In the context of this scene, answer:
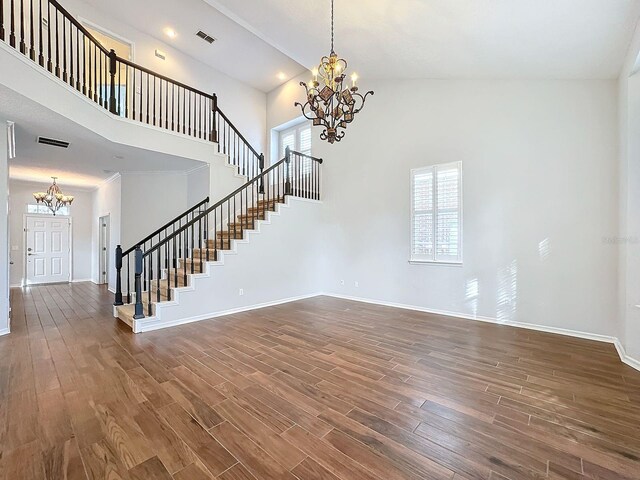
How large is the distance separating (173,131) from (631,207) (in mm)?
→ 6906

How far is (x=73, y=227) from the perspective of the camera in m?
9.33

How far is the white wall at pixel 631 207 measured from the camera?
303 centimetres

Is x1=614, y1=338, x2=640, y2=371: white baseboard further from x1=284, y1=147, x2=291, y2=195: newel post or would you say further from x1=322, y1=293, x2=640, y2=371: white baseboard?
x1=284, y1=147, x2=291, y2=195: newel post

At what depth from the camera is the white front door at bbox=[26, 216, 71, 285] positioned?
28.1 feet

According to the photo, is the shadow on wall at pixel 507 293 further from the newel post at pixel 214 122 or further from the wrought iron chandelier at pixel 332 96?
the newel post at pixel 214 122

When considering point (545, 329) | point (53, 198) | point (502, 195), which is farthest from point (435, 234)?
point (53, 198)

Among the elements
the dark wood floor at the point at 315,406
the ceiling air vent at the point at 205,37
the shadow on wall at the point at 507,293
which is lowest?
the dark wood floor at the point at 315,406

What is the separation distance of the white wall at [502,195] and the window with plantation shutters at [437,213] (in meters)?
0.14

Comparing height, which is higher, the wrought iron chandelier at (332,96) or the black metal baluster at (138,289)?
the wrought iron chandelier at (332,96)

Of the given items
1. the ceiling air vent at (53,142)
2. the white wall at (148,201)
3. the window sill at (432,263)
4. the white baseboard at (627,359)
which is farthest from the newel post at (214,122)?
the white baseboard at (627,359)

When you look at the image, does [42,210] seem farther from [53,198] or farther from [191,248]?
[191,248]

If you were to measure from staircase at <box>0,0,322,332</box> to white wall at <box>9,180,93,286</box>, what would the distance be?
13.6ft

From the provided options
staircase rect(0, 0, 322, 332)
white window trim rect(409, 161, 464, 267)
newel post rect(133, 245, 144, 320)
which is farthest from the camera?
white window trim rect(409, 161, 464, 267)

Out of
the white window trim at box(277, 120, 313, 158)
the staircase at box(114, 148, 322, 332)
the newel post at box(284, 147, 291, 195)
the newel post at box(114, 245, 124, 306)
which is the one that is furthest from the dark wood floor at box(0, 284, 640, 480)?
the white window trim at box(277, 120, 313, 158)
